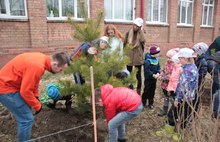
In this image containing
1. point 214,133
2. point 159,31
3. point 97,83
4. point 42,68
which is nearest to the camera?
point 214,133

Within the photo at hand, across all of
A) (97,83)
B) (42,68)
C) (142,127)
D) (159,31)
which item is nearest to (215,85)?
(142,127)

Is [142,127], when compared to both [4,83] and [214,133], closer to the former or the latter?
[214,133]

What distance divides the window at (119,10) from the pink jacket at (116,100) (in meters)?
8.01

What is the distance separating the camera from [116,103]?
2643 mm

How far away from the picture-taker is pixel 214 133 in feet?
6.18

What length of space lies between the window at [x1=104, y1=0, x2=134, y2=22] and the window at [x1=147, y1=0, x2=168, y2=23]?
4.44ft

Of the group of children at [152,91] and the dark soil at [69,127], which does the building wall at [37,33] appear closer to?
the group of children at [152,91]

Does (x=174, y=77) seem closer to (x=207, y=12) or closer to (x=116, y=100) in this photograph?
(x=116, y=100)

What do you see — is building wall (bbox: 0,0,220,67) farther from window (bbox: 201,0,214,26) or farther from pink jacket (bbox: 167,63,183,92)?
window (bbox: 201,0,214,26)

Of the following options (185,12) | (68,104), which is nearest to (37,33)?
(68,104)

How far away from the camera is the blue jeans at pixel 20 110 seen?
8.60ft

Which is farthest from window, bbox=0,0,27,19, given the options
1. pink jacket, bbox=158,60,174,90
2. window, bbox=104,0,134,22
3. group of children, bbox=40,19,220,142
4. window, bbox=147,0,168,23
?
window, bbox=147,0,168,23

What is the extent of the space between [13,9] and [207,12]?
42.9 ft

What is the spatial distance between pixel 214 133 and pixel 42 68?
177cm
